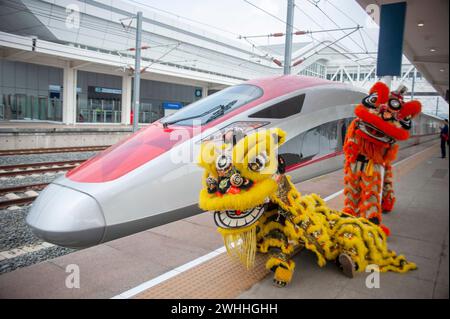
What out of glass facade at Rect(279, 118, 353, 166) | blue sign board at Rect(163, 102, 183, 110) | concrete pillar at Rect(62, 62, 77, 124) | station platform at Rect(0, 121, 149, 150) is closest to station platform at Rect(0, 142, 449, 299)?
glass facade at Rect(279, 118, 353, 166)

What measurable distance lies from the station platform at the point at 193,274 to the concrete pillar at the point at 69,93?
71.1 feet

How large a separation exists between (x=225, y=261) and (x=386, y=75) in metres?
2.86

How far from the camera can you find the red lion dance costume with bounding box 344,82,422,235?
404 cm

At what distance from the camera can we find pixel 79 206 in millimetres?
3637

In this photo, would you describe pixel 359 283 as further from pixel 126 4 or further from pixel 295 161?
pixel 126 4

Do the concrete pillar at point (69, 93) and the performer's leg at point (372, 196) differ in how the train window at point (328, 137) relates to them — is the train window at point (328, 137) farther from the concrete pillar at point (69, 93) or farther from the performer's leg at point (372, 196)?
the concrete pillar at point (69, 93)

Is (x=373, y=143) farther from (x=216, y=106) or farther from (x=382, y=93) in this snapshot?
(x=216, y=106)

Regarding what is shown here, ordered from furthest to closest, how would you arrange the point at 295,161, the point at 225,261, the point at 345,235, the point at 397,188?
the point at 397,188, the point at 295,161, the point at 225,261, the point at 345,235

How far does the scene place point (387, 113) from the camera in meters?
4.05

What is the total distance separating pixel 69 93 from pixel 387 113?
23.1 meters

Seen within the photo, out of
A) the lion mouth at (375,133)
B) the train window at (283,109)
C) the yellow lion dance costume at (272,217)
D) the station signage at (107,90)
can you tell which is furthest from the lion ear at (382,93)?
the station signage at (107,90)

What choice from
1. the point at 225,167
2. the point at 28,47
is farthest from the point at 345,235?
the point at 28,47

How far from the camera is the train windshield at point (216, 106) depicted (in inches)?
203

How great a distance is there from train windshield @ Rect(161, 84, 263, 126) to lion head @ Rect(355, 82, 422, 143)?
5.98 ft
